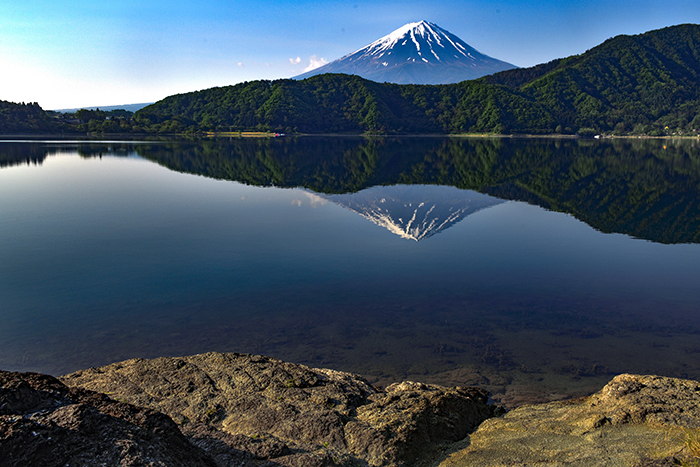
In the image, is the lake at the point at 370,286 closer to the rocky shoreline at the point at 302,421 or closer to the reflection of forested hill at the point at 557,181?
the reflection of forested hill at the point at 557,181

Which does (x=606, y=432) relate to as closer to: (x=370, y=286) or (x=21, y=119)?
(x=370, y=286)

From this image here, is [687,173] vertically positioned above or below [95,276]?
above

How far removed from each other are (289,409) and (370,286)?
24.1 ft

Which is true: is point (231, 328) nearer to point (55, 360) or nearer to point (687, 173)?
point (55, 360)

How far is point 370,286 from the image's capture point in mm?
12828

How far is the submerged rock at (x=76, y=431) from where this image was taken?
3.07m

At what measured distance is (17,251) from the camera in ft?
51.3

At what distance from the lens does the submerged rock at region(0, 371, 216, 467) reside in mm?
3066

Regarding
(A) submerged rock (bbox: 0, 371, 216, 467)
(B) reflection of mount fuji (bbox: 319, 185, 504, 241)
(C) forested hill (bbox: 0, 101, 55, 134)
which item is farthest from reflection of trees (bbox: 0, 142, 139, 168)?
(C) forested hill (bbox: 0, 101, 55, 134)

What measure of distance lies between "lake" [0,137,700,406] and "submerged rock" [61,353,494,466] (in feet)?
5.99

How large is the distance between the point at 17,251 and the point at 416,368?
15.3 m

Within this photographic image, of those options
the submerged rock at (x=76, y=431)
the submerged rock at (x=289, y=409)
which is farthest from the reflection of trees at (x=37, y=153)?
the submerged rock at (x=76, y=431)

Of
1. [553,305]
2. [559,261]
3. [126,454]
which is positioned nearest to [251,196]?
[559,261]

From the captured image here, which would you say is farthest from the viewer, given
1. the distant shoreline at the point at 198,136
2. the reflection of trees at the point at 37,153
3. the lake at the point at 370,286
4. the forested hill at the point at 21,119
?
the forested hill at the point at 21,119
